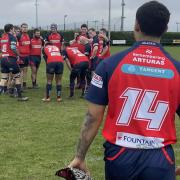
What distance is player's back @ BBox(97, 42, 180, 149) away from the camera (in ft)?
9.47

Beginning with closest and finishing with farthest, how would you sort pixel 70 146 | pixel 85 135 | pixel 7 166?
pixel 85 135
pixel 7 166
pixel 70 146

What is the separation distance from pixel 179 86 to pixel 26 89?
1198 centimetres

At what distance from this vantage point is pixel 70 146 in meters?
7.25

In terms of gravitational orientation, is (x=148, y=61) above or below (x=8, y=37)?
above

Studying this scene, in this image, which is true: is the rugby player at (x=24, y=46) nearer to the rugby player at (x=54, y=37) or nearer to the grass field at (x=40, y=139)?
the rugby player at (x=54, y=37)

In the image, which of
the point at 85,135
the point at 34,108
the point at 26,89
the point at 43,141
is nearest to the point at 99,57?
the point at 26,89

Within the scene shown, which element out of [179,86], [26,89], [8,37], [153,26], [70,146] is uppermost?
[153,26]

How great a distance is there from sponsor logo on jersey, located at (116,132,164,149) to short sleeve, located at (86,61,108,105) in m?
0.26

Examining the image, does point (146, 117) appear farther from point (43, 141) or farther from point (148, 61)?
point (43, 141)

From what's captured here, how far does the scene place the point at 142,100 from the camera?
114 inches

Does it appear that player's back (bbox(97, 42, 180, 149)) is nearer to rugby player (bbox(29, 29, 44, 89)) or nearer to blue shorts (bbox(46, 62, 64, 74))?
blue shorts (bbox(46, 62, 64, 74))

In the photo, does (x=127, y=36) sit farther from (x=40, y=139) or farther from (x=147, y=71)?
(x=147, y=71)

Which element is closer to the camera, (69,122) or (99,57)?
(69,122)

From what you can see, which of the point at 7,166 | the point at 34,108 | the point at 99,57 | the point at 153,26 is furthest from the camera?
the point at 99,57
